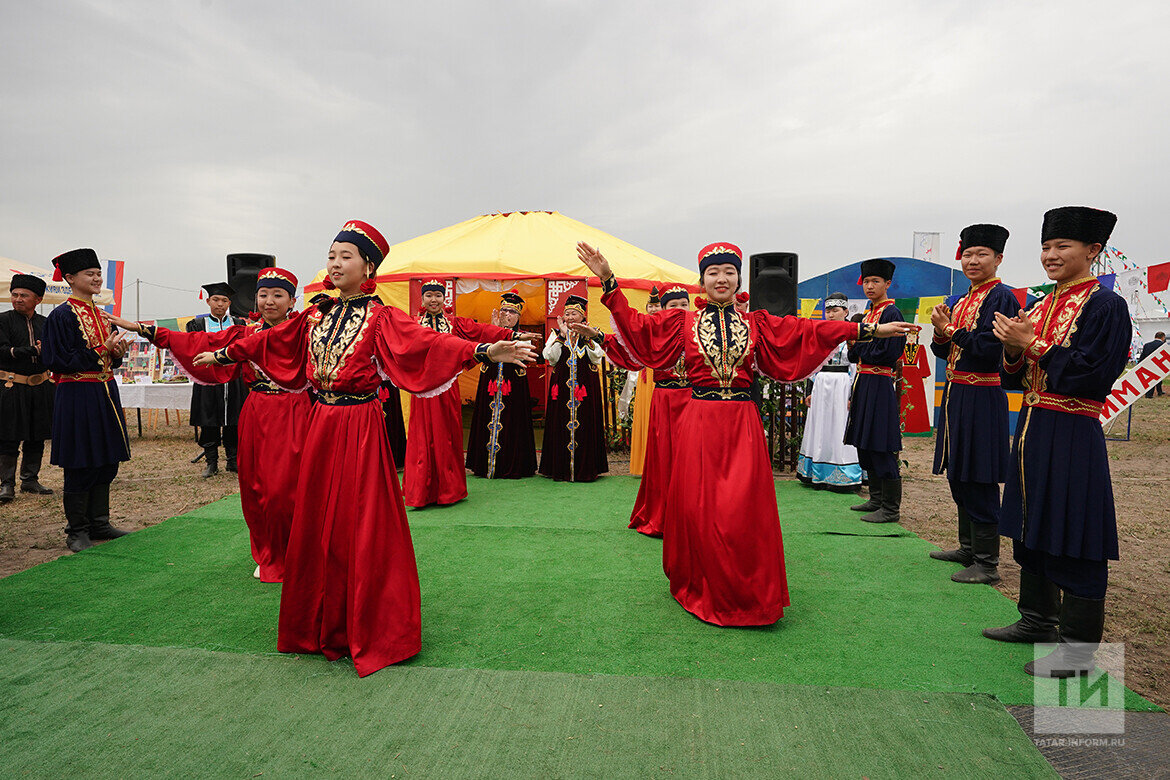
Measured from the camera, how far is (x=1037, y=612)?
9.67 feet

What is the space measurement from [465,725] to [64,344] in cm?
400

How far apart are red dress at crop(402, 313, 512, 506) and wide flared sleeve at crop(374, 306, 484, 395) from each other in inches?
108

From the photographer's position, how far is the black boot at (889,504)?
17.2 ft

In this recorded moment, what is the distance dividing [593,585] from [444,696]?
1401 millimetres

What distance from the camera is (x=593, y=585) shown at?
12.5 ft

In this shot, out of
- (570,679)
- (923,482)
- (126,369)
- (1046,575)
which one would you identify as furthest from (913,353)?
(126,369)

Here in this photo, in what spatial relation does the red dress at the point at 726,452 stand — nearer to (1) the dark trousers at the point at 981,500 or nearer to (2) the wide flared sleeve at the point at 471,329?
(1) the dark trousers at the point at 981,500

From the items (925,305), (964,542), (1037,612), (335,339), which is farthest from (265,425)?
(925,305)

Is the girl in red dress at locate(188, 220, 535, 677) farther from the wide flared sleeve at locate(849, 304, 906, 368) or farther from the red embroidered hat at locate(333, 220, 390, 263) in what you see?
the wide flared sleeve at locate(849, 304, 906, 368)

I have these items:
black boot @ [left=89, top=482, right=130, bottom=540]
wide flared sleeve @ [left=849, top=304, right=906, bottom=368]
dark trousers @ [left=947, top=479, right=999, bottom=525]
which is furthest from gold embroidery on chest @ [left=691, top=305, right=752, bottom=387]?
black boot @ [left=89, top=482, right=130, bottom=540]

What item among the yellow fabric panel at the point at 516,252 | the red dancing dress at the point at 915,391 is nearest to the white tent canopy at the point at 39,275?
the yellow fabric panel at the point at 516,252

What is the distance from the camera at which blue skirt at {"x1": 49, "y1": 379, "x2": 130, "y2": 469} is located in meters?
4.37

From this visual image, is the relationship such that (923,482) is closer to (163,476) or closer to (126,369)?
(163,476)

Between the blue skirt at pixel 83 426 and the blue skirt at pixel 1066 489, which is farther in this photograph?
the blue skirt at pixel 83 426
